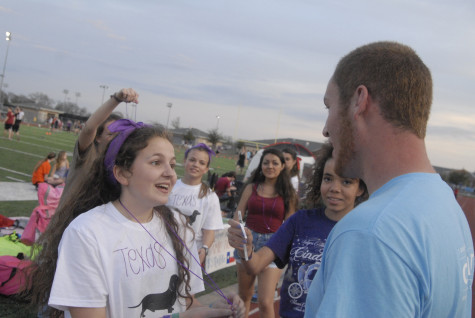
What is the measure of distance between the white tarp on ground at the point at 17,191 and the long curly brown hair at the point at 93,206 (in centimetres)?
833

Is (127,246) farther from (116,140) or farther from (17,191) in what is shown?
(17,191)

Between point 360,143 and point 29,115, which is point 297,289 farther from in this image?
point 29,115

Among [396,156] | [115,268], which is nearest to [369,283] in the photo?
[396,156]

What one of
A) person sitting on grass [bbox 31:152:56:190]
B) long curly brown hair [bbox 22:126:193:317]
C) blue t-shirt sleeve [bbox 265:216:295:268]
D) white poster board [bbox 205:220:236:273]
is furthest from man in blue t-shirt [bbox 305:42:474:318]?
person sitting on grass [bbox 31:152:56:190]

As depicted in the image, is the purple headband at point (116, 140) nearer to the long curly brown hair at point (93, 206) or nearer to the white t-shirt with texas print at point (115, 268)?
the long curly brown hair at point (93, 206)

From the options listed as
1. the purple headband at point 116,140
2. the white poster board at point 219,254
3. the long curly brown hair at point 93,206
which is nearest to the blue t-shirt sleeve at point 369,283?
the long curly brown hair at point 93,206

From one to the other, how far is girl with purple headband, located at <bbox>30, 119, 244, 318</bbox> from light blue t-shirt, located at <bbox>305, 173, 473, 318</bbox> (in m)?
1.11

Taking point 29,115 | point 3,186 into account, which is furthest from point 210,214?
point 29,115

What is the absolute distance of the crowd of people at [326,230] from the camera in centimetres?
93

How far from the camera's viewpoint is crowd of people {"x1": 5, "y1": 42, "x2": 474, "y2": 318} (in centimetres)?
93

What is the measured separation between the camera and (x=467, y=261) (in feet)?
3.69

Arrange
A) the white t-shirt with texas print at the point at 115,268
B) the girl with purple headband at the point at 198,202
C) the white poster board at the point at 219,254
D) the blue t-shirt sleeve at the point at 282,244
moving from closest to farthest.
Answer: the white t-shirt with texas print at the point at 115,268 < the blue t-shirt sleeve at the point at 282,244 < the girl with purple headband at the point at 198,202 < the white poster board at the point at 219,254

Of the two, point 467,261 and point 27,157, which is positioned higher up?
point 467,261

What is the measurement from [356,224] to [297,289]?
1.98 metres
